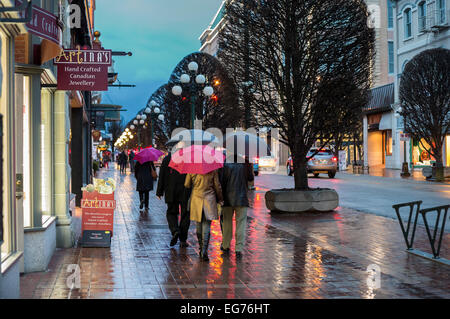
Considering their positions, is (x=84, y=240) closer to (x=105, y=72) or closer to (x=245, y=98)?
(x=105, y=72)

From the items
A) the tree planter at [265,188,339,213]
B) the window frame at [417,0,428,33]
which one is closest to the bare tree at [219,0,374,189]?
the tree planter at [265,188,339,213]

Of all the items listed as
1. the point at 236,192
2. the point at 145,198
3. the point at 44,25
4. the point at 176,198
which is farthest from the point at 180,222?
the point at 145,198

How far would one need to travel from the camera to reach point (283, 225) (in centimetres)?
1326

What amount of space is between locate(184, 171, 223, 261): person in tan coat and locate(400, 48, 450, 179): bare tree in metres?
22.0

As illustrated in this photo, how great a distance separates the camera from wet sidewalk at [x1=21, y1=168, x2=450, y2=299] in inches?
268

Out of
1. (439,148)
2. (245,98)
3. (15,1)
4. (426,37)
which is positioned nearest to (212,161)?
(15,1)

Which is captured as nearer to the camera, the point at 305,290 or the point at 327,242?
the point at 305,290

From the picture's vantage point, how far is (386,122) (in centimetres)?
5266

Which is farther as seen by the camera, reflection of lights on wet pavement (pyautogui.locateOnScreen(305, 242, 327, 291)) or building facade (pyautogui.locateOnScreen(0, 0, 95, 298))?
reflection of lights on wet pavement (pyautogui.locateOnScreen(305, 242, 327, 291))

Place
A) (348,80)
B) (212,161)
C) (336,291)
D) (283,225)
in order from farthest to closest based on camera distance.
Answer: (348,80), (283,225), (212,161), (336,291)

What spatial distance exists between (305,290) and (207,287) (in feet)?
3.80

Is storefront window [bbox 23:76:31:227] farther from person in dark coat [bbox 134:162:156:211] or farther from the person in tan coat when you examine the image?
person in dark coat [bbox 134:162:156:211]

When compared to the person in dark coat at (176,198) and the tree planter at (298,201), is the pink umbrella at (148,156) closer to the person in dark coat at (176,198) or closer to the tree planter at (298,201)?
the tree planter at (298,201)

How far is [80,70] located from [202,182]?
248 centimetres
